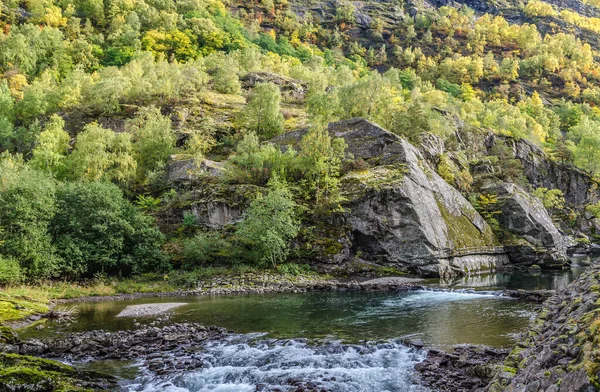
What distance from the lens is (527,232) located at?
60250 mm

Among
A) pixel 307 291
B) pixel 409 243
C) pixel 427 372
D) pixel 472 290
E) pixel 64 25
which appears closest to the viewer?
pixel 427 372

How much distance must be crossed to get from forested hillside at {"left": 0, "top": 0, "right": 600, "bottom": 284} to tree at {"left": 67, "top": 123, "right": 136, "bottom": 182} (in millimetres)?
267

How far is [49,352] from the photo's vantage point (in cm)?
2141

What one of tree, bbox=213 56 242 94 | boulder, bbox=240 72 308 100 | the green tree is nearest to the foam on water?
the green tree

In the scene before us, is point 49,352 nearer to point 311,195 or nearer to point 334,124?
point 311,195

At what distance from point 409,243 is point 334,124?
25666mm

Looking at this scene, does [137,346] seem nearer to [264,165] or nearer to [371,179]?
[371,179]

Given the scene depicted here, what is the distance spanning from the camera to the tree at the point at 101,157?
58.1 metres

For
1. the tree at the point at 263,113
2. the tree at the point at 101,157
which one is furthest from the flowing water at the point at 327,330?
the tree at the point at 263,113

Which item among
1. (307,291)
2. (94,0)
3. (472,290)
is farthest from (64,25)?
(472,290)

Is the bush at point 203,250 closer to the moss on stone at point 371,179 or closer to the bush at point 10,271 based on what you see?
the bush at point 10,271

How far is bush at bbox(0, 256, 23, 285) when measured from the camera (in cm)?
3759

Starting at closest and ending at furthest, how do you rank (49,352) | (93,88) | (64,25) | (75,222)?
(49,352), (75,222), (93,88), (64,25)

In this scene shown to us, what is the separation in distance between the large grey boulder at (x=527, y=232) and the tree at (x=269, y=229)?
3318 cm
